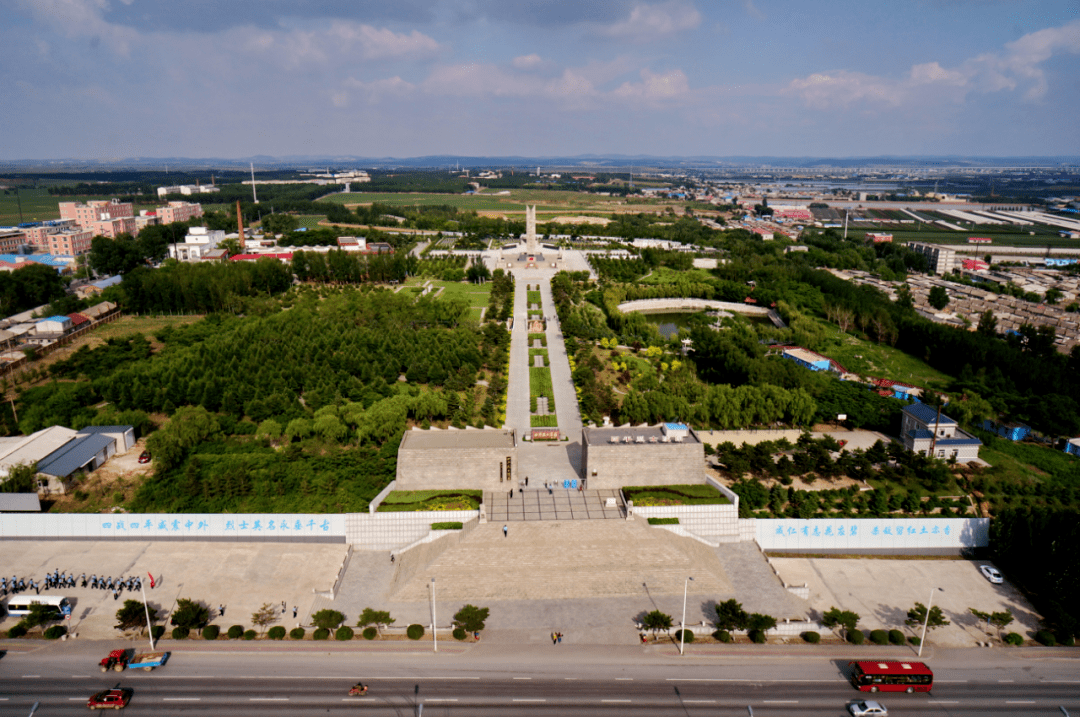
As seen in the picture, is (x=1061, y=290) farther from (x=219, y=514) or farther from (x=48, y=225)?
(x=48, y=225)

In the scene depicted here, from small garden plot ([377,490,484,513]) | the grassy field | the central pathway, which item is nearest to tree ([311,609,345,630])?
small garden plot ([377,490,484,513])

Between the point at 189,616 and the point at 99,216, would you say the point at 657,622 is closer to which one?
the point at 189,616

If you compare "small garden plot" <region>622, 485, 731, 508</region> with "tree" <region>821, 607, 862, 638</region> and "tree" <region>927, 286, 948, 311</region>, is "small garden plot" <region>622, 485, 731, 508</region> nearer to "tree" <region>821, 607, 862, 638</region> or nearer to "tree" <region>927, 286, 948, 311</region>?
"tree" <region>821, 607, 862, 638</region>

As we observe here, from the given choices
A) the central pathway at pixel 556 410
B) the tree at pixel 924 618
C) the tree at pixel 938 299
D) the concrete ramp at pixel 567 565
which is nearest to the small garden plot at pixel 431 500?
the concrete ramp at pixel 567 565

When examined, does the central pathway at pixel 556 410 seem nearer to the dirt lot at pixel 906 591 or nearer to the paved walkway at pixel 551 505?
the paved walkway at pixel 551 505

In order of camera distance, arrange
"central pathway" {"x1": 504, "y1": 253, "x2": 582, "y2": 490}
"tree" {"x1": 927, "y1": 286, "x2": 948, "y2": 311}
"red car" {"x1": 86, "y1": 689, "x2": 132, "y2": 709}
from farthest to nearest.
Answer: "tree" {"x1": 927, "y1": 286, "x2": 948, "y2": 311}
"central pathway" {"x1": 504, "y1": 253, "x2": 582, "y2": 490}
"red car" {"x1": 86, "y1": 689, "x2": 132, "y2": 709}

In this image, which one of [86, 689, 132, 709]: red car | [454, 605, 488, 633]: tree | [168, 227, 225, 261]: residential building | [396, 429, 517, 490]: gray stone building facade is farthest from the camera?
[168, 227, 225, 261]: residential building
